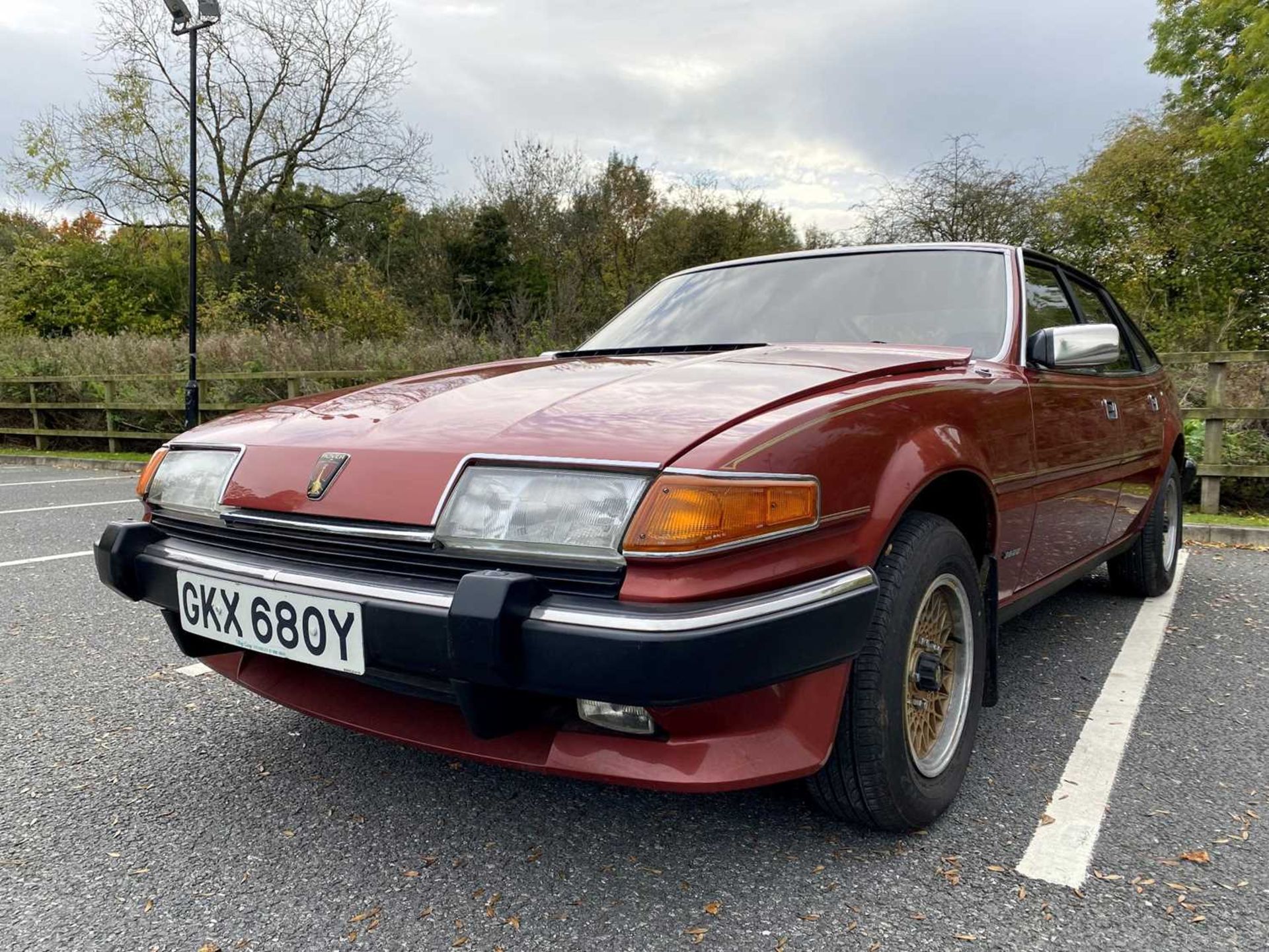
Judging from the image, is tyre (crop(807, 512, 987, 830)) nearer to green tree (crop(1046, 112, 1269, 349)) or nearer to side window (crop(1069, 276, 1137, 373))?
side window (crop(1069, 276, 1137, 373))

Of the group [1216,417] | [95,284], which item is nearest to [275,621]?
[1216,417]

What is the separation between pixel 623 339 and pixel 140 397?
1135 cm

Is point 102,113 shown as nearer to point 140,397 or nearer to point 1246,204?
point 140,397

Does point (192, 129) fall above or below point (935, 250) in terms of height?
above

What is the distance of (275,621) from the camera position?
5.21 ft

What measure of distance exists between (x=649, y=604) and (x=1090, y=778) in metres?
1.41

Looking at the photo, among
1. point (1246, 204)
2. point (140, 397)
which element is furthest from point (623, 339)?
point (1246, 204)

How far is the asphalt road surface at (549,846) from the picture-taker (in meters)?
1.43

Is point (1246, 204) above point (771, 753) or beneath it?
Result: above

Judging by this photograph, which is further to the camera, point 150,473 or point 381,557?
point 150,473

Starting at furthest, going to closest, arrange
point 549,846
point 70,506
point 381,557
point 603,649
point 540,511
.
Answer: point 70,506, point 549,846, point 381,557, point 540,511, point 603,649

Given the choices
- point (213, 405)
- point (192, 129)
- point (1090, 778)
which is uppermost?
point (192, 129)

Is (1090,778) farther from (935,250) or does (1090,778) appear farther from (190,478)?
(190,478)

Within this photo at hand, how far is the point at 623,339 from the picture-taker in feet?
9.04
